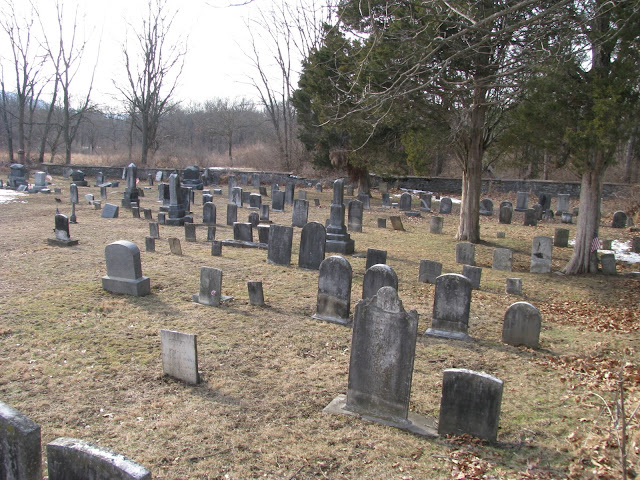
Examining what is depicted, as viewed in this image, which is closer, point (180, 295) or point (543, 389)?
point (543, 389)

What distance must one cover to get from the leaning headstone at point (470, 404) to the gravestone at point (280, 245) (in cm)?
692

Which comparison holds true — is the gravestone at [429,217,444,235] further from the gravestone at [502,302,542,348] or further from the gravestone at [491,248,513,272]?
the gravestone at [502,302,542,348]

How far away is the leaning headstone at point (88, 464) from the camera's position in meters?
2.79

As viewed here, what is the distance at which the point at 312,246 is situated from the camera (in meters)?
10.9

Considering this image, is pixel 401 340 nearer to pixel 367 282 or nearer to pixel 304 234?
pixel 367 282

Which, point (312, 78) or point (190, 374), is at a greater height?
point (312, 78)

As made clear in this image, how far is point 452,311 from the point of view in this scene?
24.0 feet

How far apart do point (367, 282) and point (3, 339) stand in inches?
201

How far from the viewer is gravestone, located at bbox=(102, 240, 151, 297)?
27.9 feet

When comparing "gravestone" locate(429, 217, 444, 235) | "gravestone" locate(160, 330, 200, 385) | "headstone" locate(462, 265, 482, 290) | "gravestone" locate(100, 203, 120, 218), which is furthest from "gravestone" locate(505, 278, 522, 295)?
"gravestone" locate(100, 203, 120, 218)

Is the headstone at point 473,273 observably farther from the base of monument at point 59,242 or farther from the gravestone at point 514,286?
the base of monument at point 59,242

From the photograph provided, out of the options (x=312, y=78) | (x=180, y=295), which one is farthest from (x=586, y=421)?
(x=312, y=78)

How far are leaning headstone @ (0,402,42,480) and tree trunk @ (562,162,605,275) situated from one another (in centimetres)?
1140

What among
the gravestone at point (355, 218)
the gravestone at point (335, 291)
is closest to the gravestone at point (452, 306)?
the gravestone at point (335, 291)
